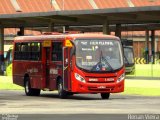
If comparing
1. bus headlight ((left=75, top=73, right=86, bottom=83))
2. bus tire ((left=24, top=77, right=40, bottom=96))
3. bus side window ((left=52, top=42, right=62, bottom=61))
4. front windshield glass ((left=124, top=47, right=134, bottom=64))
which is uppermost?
bus side window ((left=52, top=42, right=62, bottom=61))

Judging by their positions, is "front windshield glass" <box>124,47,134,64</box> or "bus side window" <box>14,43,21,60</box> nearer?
"bus side window" <box>14,43,21,60</box>

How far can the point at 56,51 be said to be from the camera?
2681 cm

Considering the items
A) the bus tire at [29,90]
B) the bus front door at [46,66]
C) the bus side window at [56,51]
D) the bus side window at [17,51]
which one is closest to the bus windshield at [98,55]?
the bus side window at [56,51]

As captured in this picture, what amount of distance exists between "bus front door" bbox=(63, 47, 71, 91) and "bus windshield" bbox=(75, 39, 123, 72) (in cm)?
51

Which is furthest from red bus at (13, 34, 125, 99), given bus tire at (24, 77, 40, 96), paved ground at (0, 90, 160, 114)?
paved ground at (0, 90, 160, 114)

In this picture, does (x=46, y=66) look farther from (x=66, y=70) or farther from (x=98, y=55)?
(x=98, y=55)

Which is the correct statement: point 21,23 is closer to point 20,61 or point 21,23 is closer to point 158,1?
point 20,61

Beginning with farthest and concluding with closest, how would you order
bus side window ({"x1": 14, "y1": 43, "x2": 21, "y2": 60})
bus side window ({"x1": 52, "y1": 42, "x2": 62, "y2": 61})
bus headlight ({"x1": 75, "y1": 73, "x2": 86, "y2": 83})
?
bus side window ({"x1": 14, "y1": 43, "x2": 21, "y2": 60}), bus side window ({"x1": 52, "y1": 42, "x2": 62, "y2": 61}), bus headlight ({"x1": 75, "y1": 73, "x2": 86, "y2": 83})

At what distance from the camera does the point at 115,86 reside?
25656 mm

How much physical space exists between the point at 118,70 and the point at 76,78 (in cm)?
192

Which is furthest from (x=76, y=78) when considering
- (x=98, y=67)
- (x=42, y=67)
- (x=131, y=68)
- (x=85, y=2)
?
(x=85, y=2)

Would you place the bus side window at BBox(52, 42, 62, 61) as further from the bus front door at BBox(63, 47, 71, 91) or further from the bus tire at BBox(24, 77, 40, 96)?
the bus tire at BBox(24, 77, 40, 96)

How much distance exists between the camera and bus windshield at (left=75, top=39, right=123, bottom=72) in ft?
83.5

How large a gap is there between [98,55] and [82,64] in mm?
844
